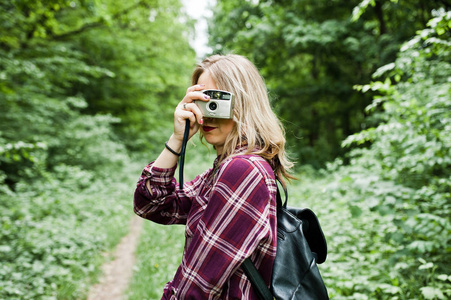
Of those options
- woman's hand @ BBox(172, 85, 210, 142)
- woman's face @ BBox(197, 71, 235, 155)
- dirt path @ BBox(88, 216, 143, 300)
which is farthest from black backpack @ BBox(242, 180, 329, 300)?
dirt path @ BBox(88, 216, 143, 300)

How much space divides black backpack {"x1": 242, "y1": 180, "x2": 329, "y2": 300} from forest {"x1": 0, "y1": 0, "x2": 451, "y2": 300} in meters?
0.28

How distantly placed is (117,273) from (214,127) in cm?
418

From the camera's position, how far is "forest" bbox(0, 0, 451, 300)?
290 centimetres

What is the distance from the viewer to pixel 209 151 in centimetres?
163

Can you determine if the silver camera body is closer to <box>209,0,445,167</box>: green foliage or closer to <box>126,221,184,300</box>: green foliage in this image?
<box>126,221,184,300</box>: green foliage

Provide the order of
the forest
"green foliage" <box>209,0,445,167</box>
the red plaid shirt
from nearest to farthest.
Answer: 1. the red plaid shirt
2. the forest
3. "green foliage" <box>209,0,445,167</box>

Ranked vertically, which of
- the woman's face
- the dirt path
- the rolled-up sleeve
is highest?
the woman's face

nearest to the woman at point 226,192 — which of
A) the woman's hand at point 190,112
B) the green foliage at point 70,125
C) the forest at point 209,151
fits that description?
the woman's hand at point 190,112

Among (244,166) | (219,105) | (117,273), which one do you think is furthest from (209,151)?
(117,273)

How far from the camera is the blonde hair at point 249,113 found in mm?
1229

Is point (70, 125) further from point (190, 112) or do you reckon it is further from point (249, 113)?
point (249, 113)

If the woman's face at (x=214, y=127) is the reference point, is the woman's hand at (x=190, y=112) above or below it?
above

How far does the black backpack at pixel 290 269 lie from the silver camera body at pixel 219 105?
358 mm

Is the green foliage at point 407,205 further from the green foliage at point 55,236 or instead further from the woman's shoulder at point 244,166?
the green foliage at point 55,236
